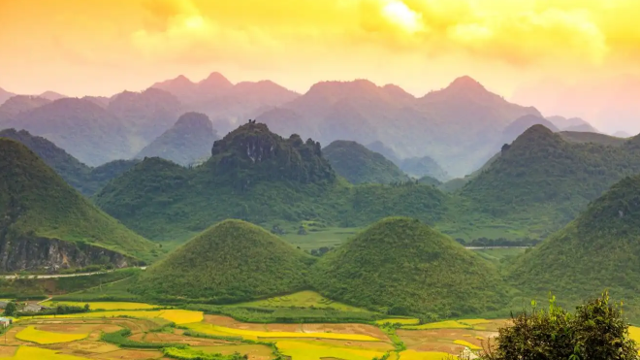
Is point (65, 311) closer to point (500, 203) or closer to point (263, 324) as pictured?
point (263, 324)

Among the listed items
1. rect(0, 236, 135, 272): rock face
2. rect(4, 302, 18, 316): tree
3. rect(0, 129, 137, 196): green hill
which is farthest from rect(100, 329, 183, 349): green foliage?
rect(0, 129, 137, 196): green hill

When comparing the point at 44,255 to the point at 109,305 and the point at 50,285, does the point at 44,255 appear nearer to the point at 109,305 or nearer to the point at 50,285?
the point at 50,285

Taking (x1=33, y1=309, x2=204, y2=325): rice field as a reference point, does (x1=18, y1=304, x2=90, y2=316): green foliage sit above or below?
above

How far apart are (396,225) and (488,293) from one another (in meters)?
17.1

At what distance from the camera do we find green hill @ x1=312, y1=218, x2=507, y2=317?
232ft

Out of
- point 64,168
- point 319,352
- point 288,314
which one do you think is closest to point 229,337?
point 319,352

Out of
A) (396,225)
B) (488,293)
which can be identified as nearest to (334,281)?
(396,225)

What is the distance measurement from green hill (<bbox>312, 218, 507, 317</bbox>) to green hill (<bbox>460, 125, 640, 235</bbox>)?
192 ft

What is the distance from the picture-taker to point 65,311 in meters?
69.5

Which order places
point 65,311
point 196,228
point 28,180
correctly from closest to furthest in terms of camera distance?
point 65,311
point 28,180
point 196,228

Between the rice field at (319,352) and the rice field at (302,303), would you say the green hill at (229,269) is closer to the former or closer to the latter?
the rice field at (302,303)

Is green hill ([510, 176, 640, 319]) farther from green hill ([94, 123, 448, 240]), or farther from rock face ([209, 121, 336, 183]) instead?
rock face ([209, 121, 336, 183])

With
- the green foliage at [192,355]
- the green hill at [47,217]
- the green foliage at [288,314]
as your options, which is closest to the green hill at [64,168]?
the green hill at [47,217]

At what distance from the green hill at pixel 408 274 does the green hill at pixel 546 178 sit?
192ft
